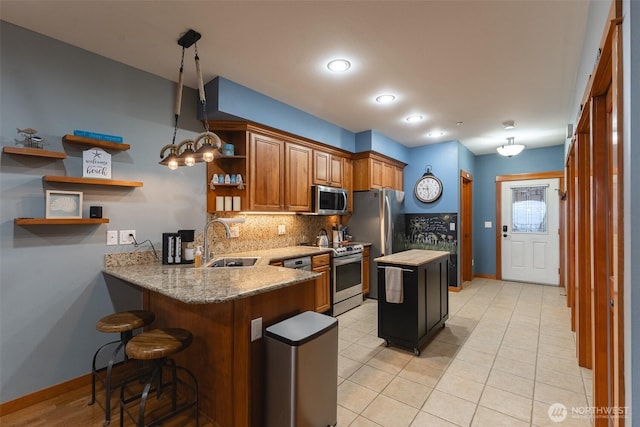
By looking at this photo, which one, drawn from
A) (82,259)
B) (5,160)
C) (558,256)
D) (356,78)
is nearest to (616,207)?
(356,78)

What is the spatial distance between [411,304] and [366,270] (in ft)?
6.04

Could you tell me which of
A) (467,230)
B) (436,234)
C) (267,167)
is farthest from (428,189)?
(267,167)

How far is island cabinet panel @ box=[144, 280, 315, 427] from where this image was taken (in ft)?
5.68

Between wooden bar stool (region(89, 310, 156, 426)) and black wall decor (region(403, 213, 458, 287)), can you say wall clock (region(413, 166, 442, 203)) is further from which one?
wooden bar stool (region(89, 310, 156, 426))

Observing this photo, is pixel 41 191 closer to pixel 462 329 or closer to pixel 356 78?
pixel 356 78

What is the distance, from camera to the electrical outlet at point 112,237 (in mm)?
2533

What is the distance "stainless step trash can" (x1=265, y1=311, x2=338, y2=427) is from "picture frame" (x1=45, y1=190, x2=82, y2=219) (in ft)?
5.99

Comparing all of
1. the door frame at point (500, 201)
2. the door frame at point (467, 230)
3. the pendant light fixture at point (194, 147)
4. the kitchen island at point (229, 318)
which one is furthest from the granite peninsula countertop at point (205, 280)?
the door frame at point (500, 201)

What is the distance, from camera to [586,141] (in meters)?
2.51

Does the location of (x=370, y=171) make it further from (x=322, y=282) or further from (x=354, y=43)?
(x=354, y=43)

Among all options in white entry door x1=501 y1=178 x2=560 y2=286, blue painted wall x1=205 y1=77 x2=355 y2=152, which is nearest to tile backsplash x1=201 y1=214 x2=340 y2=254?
blue painted wall x1=205 y1=77 x2=355 y2=152

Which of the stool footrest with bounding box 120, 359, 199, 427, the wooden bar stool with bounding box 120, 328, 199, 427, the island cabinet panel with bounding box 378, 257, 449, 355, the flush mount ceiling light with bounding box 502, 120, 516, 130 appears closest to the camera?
the wooden bar stool with bounding box 120, 328, 199, 427

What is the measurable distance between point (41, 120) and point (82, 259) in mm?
1107

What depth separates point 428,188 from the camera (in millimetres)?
5582
